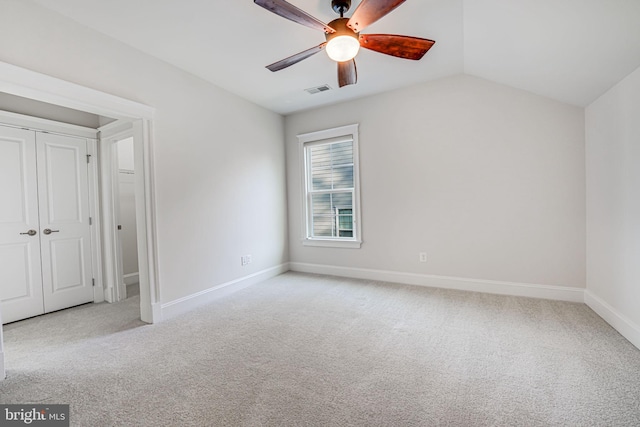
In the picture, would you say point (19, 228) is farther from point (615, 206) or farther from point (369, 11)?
point (615, 206)

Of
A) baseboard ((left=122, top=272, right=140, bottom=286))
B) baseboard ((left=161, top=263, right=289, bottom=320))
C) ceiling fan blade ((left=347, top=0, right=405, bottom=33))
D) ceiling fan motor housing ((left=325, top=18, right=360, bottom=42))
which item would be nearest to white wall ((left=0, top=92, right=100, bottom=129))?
baseboard ((left=122, top=272, right=140, bottom=286))

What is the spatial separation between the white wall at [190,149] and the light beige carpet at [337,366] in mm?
780

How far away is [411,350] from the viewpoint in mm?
2273

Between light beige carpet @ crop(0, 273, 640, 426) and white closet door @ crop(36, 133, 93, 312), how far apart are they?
38 cm

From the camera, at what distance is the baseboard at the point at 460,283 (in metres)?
3.21

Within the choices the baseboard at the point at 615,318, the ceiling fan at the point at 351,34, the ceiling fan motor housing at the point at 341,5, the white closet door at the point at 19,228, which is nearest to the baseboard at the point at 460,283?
the baseboard at the point at 615,318

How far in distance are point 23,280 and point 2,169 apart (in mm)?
1194

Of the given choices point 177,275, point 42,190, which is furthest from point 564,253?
point 42,190

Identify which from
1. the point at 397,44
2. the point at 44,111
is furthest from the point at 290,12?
the point at 44,111

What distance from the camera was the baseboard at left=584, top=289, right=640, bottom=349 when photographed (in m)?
2.25

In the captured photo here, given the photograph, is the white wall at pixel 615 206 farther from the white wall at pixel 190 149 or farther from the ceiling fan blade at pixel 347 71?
the white wall at pixel 190 149

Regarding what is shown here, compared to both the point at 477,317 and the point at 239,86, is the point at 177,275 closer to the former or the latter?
the point at 239,86

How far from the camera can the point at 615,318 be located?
2.51 m

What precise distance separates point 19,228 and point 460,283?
5132mm
